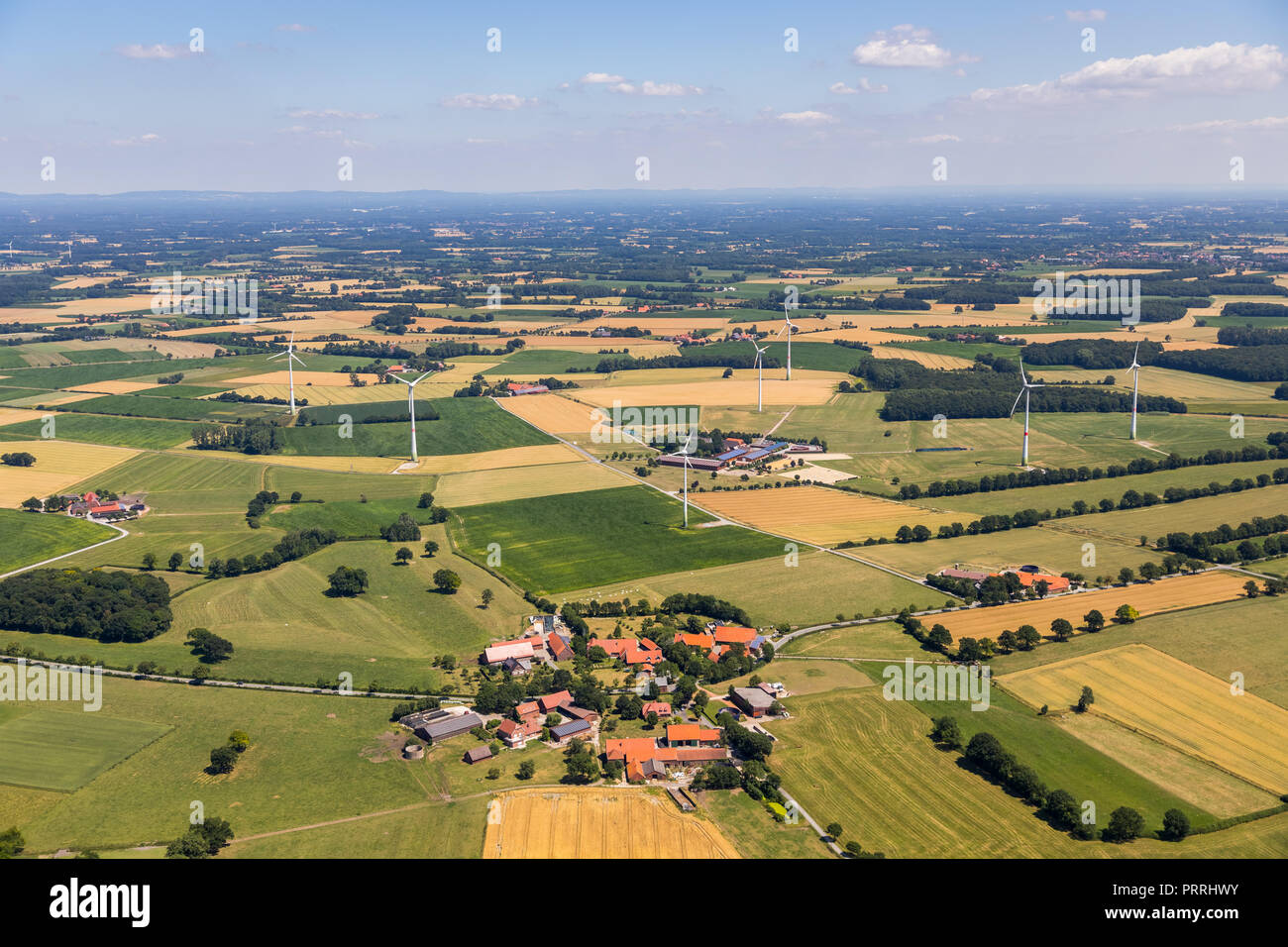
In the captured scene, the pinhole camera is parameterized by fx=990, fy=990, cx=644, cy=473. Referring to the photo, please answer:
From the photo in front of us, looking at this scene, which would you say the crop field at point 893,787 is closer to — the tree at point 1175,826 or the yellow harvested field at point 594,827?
the tree at point 1175,826

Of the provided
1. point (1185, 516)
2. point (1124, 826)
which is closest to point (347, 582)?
point (1124, 826)

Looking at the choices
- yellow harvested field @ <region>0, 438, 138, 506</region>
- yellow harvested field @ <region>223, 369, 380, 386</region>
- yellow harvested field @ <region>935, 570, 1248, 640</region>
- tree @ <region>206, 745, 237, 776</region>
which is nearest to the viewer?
tree @ <region>206, 745, 237, 776</region>

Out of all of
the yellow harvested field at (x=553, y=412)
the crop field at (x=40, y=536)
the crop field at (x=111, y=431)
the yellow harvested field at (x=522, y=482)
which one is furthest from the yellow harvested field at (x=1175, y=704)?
the crop field at (x=111, y=431)

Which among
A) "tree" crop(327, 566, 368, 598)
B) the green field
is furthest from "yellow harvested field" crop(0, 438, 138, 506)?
"tree" crop(327, 566, 368, 598)

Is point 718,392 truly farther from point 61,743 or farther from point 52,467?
point 61,743

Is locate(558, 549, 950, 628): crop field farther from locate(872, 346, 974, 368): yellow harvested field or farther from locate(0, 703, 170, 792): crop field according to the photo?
locate(872, 346, 974, 368): yellow harvested field
